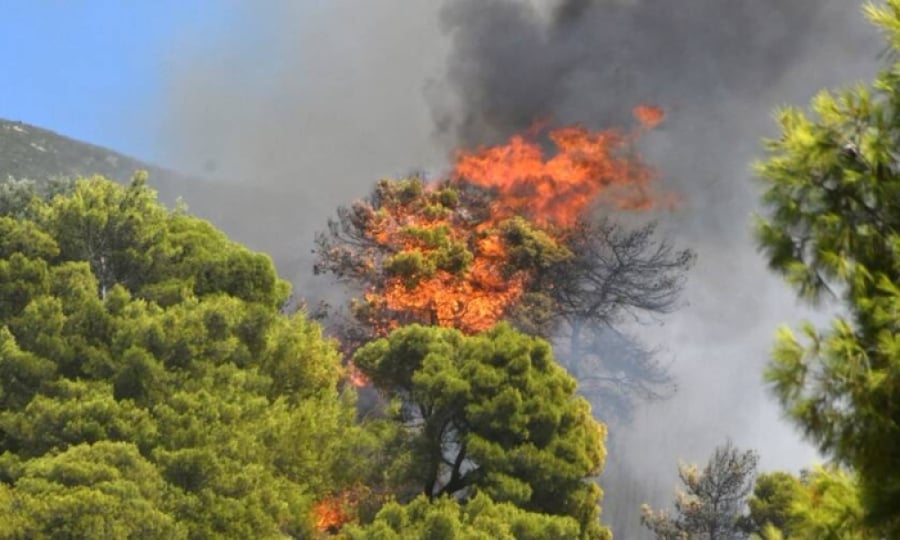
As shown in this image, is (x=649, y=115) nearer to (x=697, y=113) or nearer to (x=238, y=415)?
(x=697, y=113)

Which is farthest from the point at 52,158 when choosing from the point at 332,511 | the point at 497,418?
the point at 497,418

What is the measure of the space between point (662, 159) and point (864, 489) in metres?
56.7

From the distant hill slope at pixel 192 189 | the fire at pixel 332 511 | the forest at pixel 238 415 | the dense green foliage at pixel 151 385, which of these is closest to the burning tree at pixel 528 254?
the forest at pixel 238 415

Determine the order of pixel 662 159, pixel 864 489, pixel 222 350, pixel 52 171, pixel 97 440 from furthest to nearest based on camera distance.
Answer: pixel 52 171 → pixel 662 159 → pixel 222 350 → pixel 97 440 → pixel 864 489

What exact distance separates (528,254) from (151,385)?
25786 millimetres

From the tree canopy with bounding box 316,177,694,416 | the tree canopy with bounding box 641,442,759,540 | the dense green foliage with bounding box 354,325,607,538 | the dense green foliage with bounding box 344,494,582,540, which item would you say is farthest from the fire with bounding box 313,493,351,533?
the tree canopy with bounding box 316,177,694,416

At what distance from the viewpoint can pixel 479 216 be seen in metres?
59.9

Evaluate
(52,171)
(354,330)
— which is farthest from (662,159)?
(52,171)

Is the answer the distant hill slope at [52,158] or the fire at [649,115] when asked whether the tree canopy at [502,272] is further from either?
the distant hill slope at [52,158]

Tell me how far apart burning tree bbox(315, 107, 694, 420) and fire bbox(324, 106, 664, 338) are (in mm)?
59

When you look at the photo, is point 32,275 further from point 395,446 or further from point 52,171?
point 52,171

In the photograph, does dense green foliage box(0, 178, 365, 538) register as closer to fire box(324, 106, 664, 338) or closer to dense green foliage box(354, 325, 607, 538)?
dense green foliage box(354, 325, 607, 538)

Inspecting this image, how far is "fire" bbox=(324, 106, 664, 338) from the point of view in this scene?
53.1 m

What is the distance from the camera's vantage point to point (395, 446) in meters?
35.2
